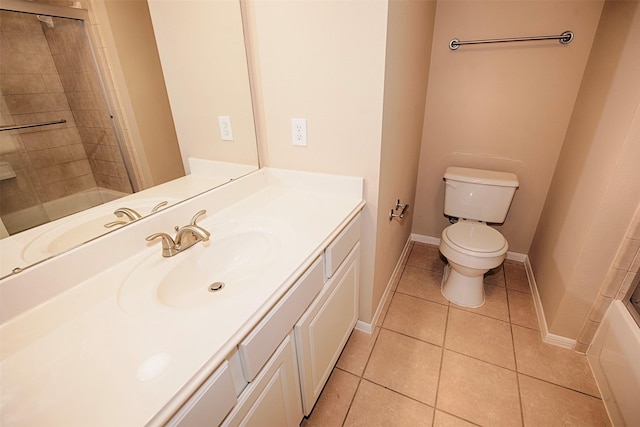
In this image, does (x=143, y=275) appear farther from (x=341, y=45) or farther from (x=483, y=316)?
(x=483, y=316)

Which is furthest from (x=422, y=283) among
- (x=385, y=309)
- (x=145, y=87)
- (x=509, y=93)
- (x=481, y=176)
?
(x=145, y=87)

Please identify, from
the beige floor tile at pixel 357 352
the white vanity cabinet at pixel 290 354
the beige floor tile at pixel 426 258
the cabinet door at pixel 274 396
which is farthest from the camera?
the beige floor tile at pixel 426 258

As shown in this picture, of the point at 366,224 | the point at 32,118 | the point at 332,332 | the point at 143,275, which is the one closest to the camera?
the point at 32,118

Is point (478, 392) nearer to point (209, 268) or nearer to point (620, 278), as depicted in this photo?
point (620, 278)

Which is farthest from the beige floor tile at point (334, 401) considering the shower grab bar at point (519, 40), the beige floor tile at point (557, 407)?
the shower grab bar at point (519, 40)

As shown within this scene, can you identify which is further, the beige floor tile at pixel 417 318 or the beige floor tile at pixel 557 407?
the beige floor tile at pixel 417 318

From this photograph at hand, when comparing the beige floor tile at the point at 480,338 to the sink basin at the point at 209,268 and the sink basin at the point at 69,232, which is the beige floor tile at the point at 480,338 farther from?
the sink basin at the point at 69,232

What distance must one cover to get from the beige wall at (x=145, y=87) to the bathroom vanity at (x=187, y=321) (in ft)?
0.59

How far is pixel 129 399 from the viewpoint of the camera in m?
0.51

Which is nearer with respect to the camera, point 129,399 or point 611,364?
point 129,399

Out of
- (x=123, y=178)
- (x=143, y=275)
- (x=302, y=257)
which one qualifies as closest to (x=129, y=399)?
(x=143, y=275)

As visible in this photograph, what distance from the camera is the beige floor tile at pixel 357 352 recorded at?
153cm

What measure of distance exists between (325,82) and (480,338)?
5.40 feet

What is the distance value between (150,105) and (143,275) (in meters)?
0.58
